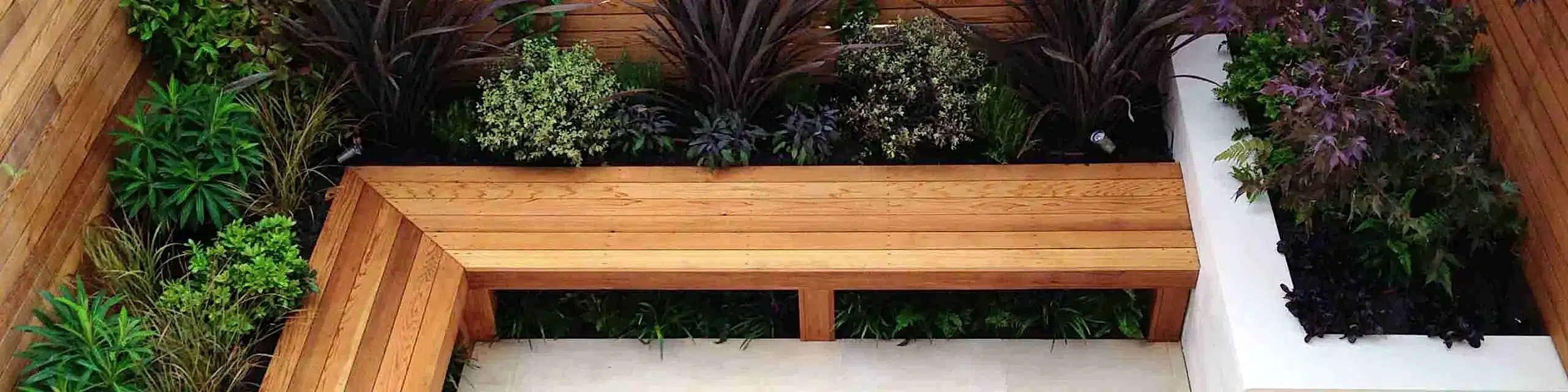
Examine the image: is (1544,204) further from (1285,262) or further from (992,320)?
(992,320)

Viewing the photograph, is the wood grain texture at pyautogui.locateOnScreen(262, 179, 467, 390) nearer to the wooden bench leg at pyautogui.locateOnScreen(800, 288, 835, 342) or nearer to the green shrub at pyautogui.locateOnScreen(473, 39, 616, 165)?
the green shrub at pyautogui.locateOnScreen(473, 39, 616, 165)

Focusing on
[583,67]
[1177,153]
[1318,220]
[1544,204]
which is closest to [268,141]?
[583,67]

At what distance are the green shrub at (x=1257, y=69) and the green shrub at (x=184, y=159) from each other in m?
2.54

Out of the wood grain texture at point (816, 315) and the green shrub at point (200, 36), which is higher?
the green shrub at point (200, 36)

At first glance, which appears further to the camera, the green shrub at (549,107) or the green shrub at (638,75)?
the green shrub at (638,75)

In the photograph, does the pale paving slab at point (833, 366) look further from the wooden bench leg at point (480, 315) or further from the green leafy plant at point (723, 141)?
the green leafy plant at point (723, 141)

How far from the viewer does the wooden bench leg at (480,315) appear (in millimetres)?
3369

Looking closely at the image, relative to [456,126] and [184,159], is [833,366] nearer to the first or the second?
[456,126]

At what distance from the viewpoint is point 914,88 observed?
3.49 metres

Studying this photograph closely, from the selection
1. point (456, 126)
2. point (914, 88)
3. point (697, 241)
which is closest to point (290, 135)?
point (456, 126)

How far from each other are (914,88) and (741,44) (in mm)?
501

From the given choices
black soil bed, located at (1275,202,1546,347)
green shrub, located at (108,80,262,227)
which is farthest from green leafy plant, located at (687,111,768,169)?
black soil bed, located at (1275,202,1546,347)

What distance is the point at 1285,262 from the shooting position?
2.98 meters

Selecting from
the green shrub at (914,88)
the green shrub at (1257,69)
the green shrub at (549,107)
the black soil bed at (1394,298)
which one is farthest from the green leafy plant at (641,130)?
the black soil bed at (1394,298)
